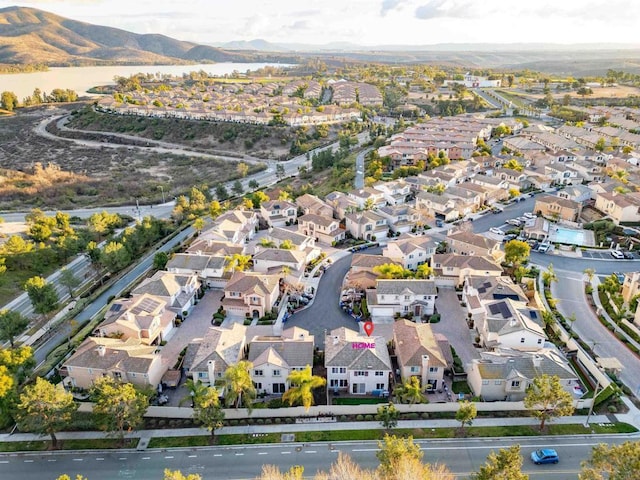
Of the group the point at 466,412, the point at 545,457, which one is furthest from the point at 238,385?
the point at 545,457

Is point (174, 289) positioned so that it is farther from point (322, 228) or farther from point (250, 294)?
point (322, 228)

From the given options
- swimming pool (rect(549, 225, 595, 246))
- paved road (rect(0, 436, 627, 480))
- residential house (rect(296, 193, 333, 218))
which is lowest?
paved road (rect(0, 436, 627, 480))

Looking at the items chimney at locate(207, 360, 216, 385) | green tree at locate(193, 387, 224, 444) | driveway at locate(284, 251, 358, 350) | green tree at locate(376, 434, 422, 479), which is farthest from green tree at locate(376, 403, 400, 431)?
chimney at locate(207, 360, 216, 385)

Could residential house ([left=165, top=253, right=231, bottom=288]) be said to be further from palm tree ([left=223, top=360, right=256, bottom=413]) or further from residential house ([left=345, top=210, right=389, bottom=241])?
residential house ([left=345, top=210, right=389, bottom=241])

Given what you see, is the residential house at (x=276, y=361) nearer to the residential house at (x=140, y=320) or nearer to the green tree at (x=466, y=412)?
the residential house at (x=140, y=320)

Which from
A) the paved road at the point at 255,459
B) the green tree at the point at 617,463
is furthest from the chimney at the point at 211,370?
the green tree at the point at 617,463

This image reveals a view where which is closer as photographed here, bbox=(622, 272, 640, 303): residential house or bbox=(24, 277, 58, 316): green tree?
bbox=(622, 272, 640, 303): residential house

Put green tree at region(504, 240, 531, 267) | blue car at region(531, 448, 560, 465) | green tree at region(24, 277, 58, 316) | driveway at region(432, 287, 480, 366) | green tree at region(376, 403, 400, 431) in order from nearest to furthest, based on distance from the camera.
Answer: blue car at region(531, 448, 560, 465) → green tree at region(376, 403, 400, 431) → driveway at region(432, 287, 480, 366) → green tree at region(24, 277, 58, 316) → green tree at region(504, 240, 531, 267)

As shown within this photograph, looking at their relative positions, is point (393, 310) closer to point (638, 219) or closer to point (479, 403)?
point (479, 403)
